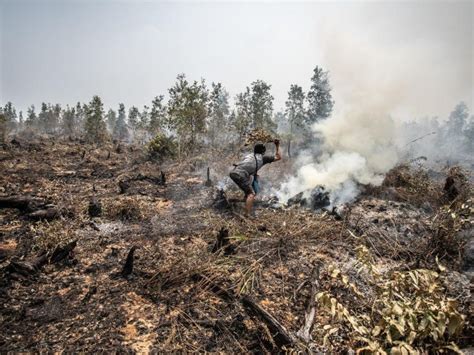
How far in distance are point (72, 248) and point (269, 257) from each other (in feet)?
9.32

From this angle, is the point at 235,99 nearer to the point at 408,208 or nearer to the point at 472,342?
the point at 408,208

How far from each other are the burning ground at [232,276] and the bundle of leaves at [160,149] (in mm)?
8967

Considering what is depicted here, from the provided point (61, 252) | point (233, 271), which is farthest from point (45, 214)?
point (233, 271)

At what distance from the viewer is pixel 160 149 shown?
16453 mm

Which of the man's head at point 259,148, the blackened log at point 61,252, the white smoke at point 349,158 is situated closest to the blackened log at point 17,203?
the blackened log at point 61,252

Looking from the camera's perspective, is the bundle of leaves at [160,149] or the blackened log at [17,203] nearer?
the blackened log at [17,203]

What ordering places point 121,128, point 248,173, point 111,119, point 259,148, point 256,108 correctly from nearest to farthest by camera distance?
point 248,173, point 259,148, point 256,108, point 121,128, point 111,119

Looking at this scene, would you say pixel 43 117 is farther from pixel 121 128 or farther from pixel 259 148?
pixel 259 148

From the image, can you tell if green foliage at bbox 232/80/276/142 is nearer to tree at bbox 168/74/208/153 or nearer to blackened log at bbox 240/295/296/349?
tree at bbox 168/74/208/153

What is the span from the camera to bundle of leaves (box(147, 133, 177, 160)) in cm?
1642

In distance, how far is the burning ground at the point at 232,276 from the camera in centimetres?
225

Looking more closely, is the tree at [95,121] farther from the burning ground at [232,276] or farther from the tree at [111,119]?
the tree at [111,119]

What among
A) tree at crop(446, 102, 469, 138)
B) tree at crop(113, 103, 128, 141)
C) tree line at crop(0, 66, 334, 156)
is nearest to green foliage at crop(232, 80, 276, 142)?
tree line at crop(0, 66, 334, 156)

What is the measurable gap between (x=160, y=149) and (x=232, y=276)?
1375 cm
